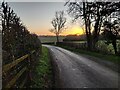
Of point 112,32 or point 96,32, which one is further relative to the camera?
point 96,32

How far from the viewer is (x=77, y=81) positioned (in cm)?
1065

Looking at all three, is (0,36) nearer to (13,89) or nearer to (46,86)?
(13,89)

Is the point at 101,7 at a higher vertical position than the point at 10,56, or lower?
higher

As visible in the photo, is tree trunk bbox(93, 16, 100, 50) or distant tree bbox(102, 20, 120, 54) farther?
tree trunk bbox(93, 16, 100, 50)

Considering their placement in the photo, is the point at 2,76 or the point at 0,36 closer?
the point at 2,76

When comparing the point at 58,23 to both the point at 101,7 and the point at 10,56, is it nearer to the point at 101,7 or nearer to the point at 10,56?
the point at 101,7

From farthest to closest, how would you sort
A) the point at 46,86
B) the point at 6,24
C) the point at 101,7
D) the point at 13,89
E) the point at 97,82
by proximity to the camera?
the point at 101,7, the point at 97,82, the point at 46,86, the point at 6,24, the point at 13,89

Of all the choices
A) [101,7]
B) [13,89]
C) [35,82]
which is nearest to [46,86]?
[35,82]

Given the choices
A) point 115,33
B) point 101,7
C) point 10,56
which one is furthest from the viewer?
point 101,7

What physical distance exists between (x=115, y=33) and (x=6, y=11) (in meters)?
23.5

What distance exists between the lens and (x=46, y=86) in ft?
31.4

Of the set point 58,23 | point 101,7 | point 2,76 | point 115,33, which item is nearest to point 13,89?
point 2,76

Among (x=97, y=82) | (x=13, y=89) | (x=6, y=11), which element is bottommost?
(x=97, y=82)

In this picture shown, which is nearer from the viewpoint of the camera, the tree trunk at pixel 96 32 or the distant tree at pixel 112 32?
the distant tree at pixel 112 32
